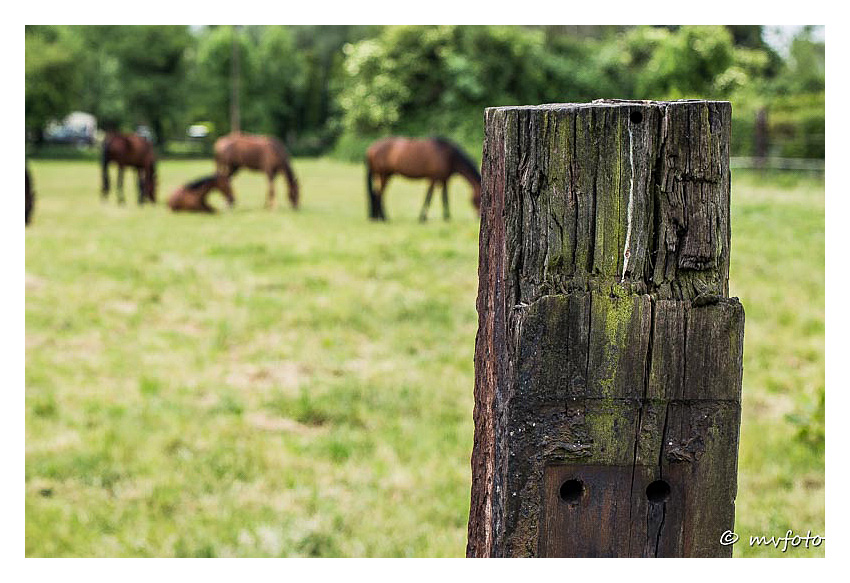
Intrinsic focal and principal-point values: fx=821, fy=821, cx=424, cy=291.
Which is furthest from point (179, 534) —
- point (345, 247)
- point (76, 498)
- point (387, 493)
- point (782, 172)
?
point (782, 172)

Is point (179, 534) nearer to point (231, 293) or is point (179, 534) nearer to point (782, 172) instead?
point (231, 293)

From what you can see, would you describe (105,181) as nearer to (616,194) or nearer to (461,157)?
(461,157)

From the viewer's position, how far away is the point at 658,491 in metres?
1.36

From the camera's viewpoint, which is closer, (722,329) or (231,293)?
(722,329)

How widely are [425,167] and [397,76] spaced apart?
41.4ft

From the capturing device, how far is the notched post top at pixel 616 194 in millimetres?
1258

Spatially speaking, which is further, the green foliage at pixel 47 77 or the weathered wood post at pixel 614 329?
the green foliage at pixel 47 77

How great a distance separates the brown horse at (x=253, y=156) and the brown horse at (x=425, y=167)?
2.76 metres

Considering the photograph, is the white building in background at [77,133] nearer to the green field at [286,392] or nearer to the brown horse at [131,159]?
the brown horse at [131,159]

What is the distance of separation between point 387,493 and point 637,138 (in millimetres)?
3085

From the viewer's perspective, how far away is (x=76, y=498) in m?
4.02

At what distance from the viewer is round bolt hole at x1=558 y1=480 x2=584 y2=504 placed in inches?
53.0

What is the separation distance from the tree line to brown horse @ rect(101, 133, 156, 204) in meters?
2.74

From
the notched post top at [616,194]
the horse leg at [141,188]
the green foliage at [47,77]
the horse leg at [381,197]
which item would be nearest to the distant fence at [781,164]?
the horse leg at [381,197]
